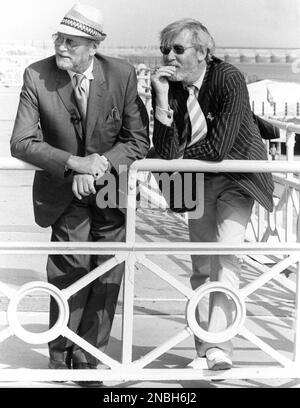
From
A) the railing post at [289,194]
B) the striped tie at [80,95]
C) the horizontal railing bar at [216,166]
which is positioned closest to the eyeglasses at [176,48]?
the striped tie at [80,95]

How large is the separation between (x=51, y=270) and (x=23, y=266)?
2609 mm

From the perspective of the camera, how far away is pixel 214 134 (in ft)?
13.3

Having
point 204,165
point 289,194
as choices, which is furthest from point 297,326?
→ point 289,194

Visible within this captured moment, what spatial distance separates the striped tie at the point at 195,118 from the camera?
4.19m

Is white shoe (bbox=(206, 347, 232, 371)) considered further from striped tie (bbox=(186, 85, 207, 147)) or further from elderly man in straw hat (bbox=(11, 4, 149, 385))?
striped tie (bbox=(186, 85, 207, 147))

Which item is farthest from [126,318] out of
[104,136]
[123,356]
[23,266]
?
[23,266]

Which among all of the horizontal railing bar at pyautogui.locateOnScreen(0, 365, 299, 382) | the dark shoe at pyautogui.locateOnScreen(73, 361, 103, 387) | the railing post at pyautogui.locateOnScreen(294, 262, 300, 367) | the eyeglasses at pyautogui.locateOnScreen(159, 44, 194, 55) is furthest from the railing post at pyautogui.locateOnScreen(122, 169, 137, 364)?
the railing post at pyautogui.locateOnScreen(294, 262, 300, 367)

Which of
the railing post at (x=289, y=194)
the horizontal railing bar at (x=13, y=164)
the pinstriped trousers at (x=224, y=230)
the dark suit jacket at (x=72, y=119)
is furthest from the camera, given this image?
the railing post at (x=289, y=194)

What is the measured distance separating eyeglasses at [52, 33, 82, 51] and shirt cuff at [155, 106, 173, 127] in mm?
458

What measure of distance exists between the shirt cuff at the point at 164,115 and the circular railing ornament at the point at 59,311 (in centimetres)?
88

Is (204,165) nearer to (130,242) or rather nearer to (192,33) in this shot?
(130,242)

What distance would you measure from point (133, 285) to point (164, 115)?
772 millimetres

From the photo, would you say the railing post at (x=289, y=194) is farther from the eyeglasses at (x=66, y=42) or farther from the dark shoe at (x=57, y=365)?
the eyeglasses at (x=66, y=42)
